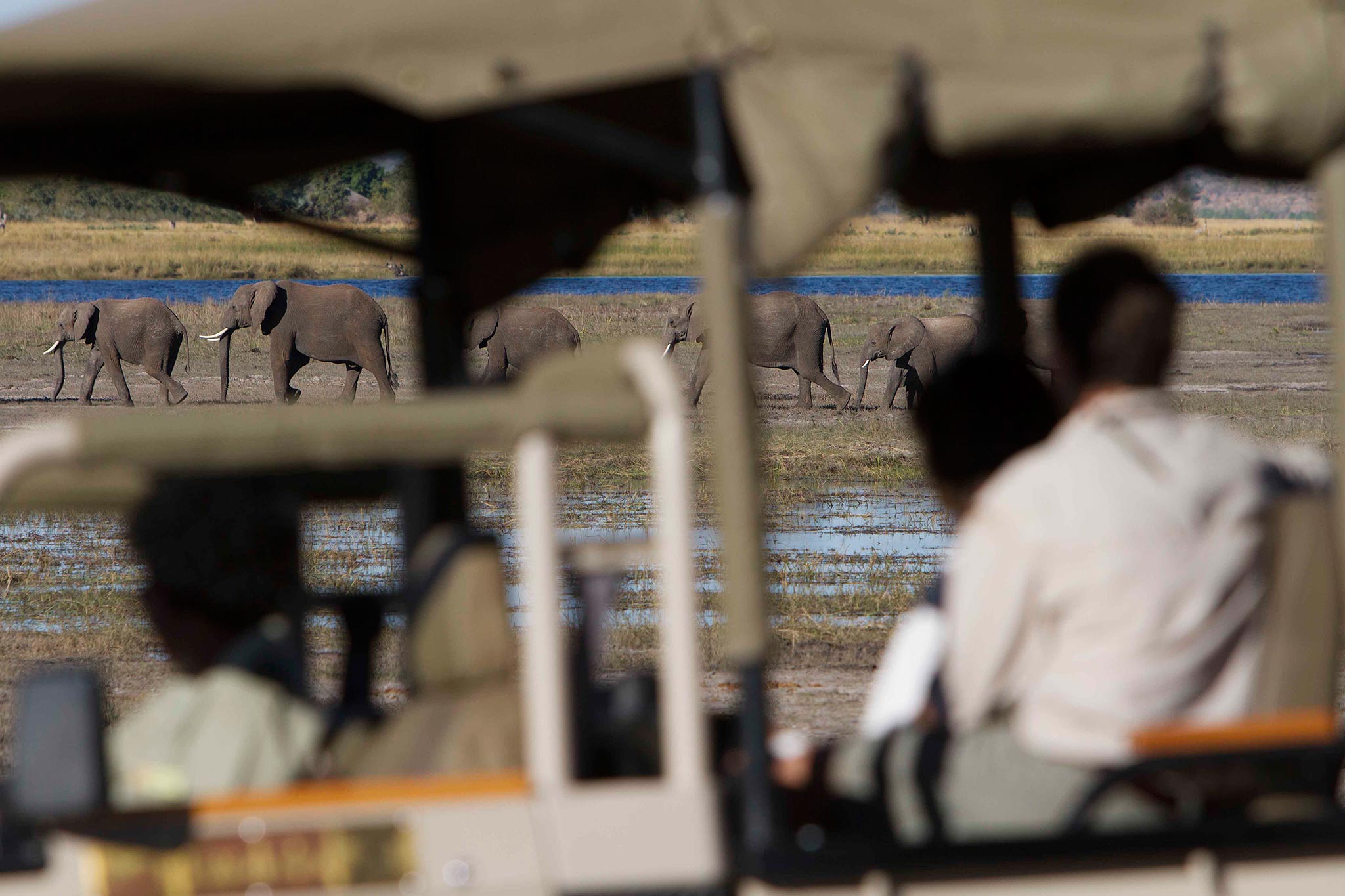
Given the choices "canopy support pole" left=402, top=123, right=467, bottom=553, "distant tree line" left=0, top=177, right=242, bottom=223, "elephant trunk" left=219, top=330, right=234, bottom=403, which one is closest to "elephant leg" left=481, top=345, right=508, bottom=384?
"elephant trunk" left=219, top=330, right=234, bottom=403

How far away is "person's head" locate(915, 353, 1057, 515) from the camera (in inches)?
103

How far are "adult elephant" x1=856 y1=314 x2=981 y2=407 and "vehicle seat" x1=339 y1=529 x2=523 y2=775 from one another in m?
14.6

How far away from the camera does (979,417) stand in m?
2.68

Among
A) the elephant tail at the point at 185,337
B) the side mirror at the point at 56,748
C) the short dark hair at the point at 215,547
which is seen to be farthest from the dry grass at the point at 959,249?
the side mirror at the point at 56,748

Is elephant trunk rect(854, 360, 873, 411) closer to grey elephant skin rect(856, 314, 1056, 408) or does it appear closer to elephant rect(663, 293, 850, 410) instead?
grey elephant skin rect(856, 314, 1056, 408)

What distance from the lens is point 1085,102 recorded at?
208cm

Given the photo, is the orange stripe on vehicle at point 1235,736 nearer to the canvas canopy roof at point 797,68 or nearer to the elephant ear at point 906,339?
the canvas canopy roof at point 797,68

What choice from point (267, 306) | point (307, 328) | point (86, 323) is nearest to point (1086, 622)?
point (267, 306)

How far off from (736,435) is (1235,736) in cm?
67

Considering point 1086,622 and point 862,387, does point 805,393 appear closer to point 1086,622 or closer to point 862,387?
point 862,387

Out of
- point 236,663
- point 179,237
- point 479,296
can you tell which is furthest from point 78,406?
point 179,237

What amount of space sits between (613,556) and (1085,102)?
0.76 metres

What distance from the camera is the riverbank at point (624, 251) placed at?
37938 millimetres

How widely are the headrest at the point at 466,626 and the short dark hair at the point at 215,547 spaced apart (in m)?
0.23
